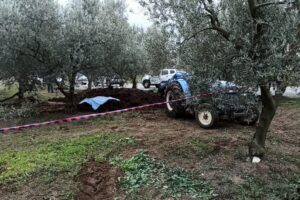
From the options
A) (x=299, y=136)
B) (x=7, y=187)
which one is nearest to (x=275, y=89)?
(x=299, y=136)

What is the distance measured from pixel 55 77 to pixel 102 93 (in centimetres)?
334

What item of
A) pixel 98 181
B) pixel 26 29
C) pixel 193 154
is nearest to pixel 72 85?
pixel 26 29

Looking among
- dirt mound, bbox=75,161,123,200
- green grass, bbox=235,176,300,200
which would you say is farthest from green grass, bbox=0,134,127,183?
green grass, bbox=235,176,300,200

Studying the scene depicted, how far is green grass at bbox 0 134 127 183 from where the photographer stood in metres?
7.07

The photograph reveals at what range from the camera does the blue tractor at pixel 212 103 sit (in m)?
6.98

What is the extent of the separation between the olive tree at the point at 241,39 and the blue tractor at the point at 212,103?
0.27 metres

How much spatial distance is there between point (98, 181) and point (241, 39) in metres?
3.27

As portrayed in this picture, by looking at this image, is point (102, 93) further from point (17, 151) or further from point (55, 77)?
point (17, 151)

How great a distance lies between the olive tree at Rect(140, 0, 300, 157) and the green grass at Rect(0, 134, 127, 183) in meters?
2.64

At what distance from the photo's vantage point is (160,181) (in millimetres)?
6414

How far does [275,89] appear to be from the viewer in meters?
6.45

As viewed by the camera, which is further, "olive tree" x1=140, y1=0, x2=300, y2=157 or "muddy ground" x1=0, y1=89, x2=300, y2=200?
"muddy ground" x1=0, y1=89, x2=300, y2=200

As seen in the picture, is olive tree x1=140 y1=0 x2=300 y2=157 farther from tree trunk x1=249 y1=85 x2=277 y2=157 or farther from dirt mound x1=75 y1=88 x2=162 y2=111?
dirt mound x1=75 y1=88 x2=162 y2=111

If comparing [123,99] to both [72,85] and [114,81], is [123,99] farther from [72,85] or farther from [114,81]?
[114,81]
